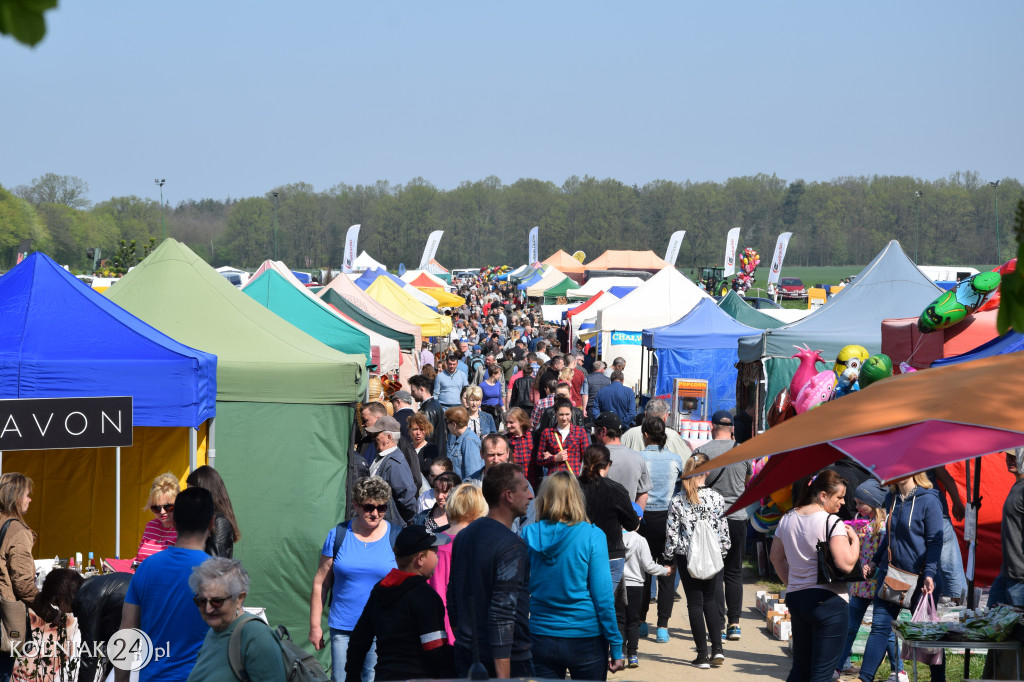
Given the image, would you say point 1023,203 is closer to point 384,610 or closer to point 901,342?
point 384,610

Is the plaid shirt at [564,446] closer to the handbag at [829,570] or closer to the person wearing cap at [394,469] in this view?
the person wearing cap at [394,469]

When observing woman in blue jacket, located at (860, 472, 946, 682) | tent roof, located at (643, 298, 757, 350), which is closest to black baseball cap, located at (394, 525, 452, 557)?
woman in blue jacket, located at (860, 472, 946, 682)

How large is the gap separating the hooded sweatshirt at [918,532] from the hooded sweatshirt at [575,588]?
2040mm

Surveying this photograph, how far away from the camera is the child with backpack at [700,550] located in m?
6.43

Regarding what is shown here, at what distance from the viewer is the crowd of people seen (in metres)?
3.60

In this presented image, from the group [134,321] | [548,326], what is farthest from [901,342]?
[548,326]

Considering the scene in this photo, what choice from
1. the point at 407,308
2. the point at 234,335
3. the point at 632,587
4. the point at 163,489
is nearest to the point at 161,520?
the point at 163,489

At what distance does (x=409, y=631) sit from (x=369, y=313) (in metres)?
12.7

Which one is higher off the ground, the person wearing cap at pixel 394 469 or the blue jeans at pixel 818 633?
the person wearing cap at pixel 394 469

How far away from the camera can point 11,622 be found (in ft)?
15.7

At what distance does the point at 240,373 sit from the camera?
638 centimetres

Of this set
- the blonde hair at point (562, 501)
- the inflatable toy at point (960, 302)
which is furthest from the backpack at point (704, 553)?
the inflatable toy at point (960, 302)

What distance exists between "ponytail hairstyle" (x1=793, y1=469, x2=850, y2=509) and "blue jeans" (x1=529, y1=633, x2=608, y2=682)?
1534 millimetres

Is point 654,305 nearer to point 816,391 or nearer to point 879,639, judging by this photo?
point 816,391
